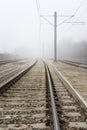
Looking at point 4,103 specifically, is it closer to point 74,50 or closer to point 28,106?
point 28,106

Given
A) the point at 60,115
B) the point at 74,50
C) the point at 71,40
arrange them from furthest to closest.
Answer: the point at 71,40
the point at 74,50
the point at 60,115

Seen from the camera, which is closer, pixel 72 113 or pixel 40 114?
pixel 40 114

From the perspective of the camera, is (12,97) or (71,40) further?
(71,40)

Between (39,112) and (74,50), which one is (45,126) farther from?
(74,50)

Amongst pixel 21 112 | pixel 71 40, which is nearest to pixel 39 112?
pixel 21 112

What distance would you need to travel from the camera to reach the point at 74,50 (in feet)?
262

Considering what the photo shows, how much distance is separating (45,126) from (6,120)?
99 centimetres

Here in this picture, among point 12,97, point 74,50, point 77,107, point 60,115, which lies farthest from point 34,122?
point 74,50

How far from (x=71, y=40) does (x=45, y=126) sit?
3493 inches

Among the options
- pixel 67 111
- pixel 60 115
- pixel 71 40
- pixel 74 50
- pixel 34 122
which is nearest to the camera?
pixel 34 122

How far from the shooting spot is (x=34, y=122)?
614 cm

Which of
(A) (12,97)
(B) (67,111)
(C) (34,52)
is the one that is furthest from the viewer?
(C) (34,52)

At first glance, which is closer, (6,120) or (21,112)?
(6,120)

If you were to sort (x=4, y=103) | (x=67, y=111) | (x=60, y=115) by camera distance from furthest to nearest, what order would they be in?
1. (x=4, y=103)
2. (x=67, y=111)
3. (x=60, y=115)
